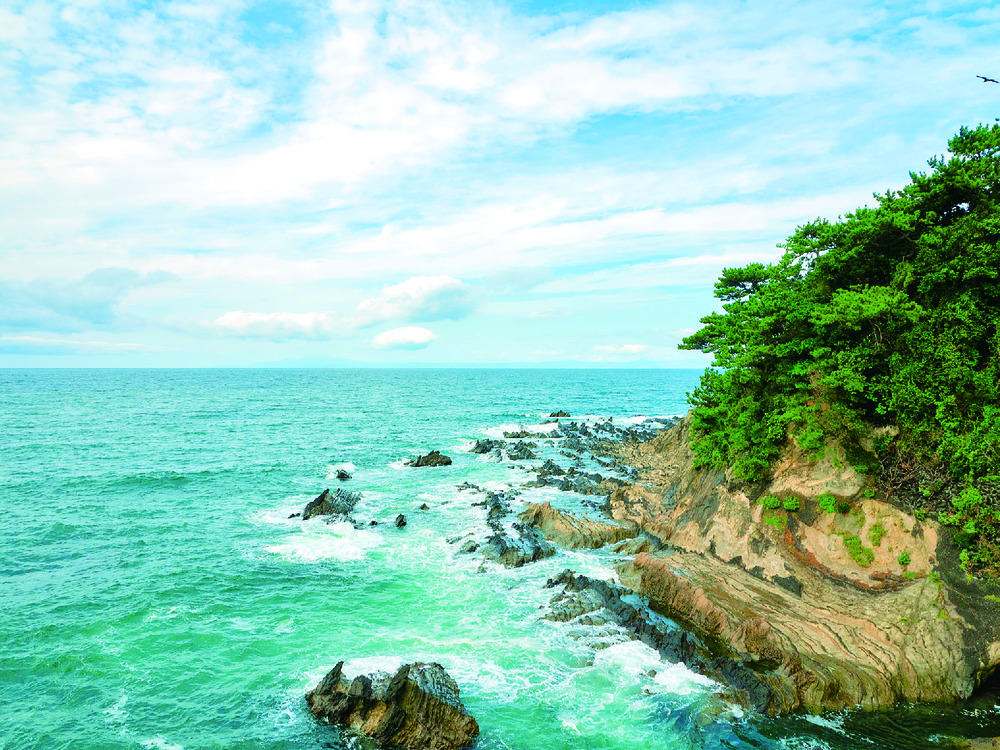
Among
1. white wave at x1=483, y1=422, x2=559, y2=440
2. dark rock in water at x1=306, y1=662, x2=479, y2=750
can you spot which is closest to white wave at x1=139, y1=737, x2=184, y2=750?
dark rock in water at x1=306, y1=662, x2=479, y2=750

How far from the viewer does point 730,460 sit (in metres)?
28.4

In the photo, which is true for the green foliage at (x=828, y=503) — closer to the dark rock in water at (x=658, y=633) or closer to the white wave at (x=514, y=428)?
the dark rock in water at (x=658, y=633)

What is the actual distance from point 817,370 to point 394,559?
82.6 feet

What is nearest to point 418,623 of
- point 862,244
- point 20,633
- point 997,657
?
point 20,633

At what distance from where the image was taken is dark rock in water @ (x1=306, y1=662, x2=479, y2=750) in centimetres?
1539

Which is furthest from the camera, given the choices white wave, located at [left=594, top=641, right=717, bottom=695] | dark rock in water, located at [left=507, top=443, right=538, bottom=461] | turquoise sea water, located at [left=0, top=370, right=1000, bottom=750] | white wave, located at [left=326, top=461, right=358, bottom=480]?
dark rock in water, located at [left=507, top=443, right=538, bottom=461]

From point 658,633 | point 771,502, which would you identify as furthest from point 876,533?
point 658,633

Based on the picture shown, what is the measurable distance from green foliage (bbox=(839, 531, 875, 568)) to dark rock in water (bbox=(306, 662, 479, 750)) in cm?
1686

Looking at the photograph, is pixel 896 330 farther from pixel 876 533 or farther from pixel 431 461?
pixel 431 461

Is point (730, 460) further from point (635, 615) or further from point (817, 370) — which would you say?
point (635, 615)

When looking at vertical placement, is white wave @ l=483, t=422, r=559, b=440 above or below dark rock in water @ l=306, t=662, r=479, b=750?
above

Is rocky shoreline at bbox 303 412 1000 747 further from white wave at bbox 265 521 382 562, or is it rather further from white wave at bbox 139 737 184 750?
white wave at bbox 265 521 382 562

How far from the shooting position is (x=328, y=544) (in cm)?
3247

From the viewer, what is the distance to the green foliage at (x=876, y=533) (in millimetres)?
21141
